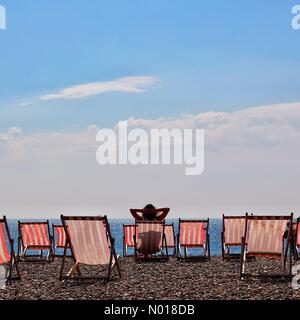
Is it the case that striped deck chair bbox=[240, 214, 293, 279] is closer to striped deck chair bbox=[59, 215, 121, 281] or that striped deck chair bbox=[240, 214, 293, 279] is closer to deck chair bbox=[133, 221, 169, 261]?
striped deck chair bbox=[59, 215, 121, 281]

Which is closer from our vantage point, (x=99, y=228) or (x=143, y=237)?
(x=99, y=228)

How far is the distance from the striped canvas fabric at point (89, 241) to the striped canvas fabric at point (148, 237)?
3.65 meters

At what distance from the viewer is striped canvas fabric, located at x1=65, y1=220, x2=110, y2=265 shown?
1116cm

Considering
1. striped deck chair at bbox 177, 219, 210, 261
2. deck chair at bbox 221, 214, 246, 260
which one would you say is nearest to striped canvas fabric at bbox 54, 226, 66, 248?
striped deck chair at bbox 177, 219, 210, 261

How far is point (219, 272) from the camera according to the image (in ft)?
40.8

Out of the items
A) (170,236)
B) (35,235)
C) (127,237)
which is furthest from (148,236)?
(35,235)

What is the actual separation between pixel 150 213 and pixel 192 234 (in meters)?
1.04

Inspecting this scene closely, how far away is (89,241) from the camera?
11.2 metres

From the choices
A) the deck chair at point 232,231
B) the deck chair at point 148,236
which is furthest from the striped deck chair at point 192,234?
the deck chair at point 148,236

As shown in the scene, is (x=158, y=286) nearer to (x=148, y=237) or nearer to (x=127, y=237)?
(x=148, y=237)
